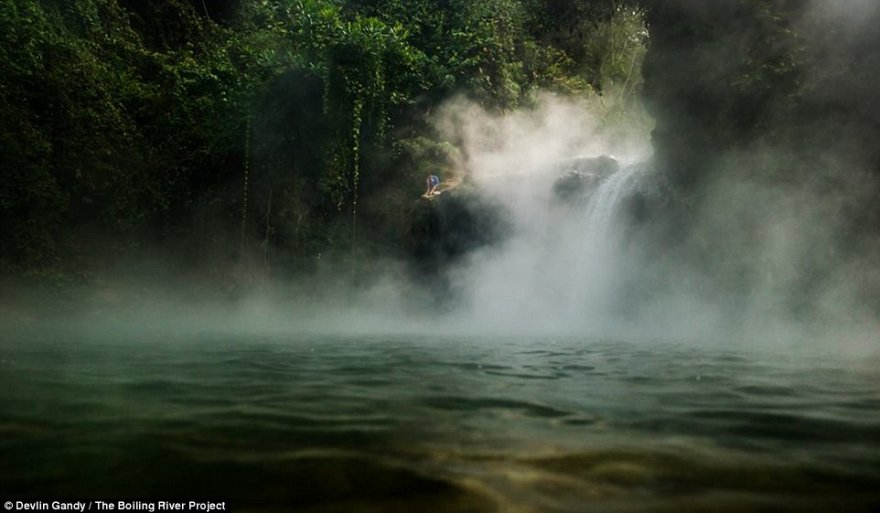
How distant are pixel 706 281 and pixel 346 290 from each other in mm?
9443

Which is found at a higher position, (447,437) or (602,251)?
(602,251)

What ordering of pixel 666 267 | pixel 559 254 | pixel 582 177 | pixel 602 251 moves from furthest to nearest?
pixel 559 254 < pixel 582 177 < pixel 602 251 < pixel 666 267

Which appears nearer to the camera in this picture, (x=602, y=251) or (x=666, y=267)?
(x=666, y=267)

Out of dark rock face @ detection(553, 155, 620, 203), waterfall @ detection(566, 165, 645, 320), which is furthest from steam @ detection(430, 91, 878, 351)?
dark rock face @ detection(553, 155, 620, 203)

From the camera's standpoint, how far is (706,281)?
42.0 feet

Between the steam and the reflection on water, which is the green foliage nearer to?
the steam

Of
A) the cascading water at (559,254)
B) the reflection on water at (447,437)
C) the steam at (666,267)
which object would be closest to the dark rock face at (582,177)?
the cascading water at (559,254)

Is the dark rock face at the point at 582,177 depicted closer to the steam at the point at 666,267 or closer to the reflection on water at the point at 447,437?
the steam at the point at 666,267

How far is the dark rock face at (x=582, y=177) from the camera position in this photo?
1506 cm

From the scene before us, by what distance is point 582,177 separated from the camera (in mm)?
15234

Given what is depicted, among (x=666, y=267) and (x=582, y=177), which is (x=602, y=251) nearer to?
(x=666, y=267)

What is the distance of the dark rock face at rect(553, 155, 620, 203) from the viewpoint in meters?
15.1

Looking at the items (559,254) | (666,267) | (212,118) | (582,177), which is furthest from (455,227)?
(212,118)

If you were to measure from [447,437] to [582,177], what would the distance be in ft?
44.3
